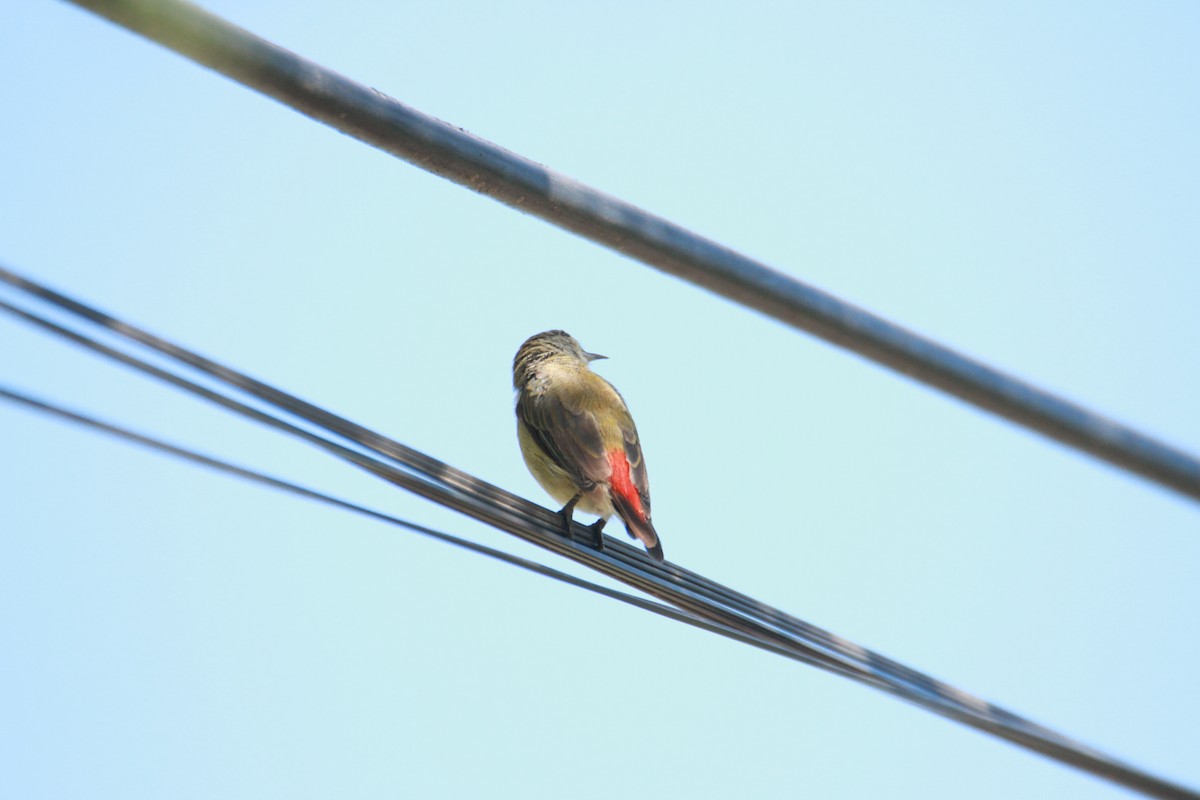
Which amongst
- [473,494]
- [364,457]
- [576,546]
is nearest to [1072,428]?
[576,546]

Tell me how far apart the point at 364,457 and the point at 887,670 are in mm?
2013

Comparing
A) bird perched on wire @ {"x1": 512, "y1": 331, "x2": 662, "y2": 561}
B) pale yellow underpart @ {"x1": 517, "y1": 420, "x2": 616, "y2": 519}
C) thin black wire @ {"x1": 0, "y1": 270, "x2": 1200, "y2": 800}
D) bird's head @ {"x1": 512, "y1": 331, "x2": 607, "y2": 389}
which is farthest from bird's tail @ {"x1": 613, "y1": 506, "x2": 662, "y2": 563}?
bird's head @ {"x1": 512, "y1": 331, "x2": 607, "y2": 389}

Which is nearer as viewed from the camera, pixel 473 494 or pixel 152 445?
pixel 152 445

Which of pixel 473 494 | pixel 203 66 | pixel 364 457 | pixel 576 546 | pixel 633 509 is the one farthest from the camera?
pixel 633 509

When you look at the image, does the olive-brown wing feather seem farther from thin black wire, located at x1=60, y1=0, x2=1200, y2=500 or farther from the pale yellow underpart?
thin black wire, located at x1=60, y1=0, x2=1200, y2=500

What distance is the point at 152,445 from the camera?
8.52 feet

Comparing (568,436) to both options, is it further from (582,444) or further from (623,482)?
(623,482)

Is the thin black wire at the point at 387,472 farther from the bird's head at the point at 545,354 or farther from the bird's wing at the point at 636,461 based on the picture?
the bird's head at the point at 545,354

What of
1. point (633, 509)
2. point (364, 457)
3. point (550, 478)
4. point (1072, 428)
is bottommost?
point (364, 457)

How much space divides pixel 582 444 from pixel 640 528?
861 mm

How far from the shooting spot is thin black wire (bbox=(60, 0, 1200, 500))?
113 inches

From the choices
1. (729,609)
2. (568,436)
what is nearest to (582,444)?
(568,436)

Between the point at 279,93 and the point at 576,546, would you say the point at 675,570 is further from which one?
the point at 279,93

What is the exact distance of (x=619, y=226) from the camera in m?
3.56
